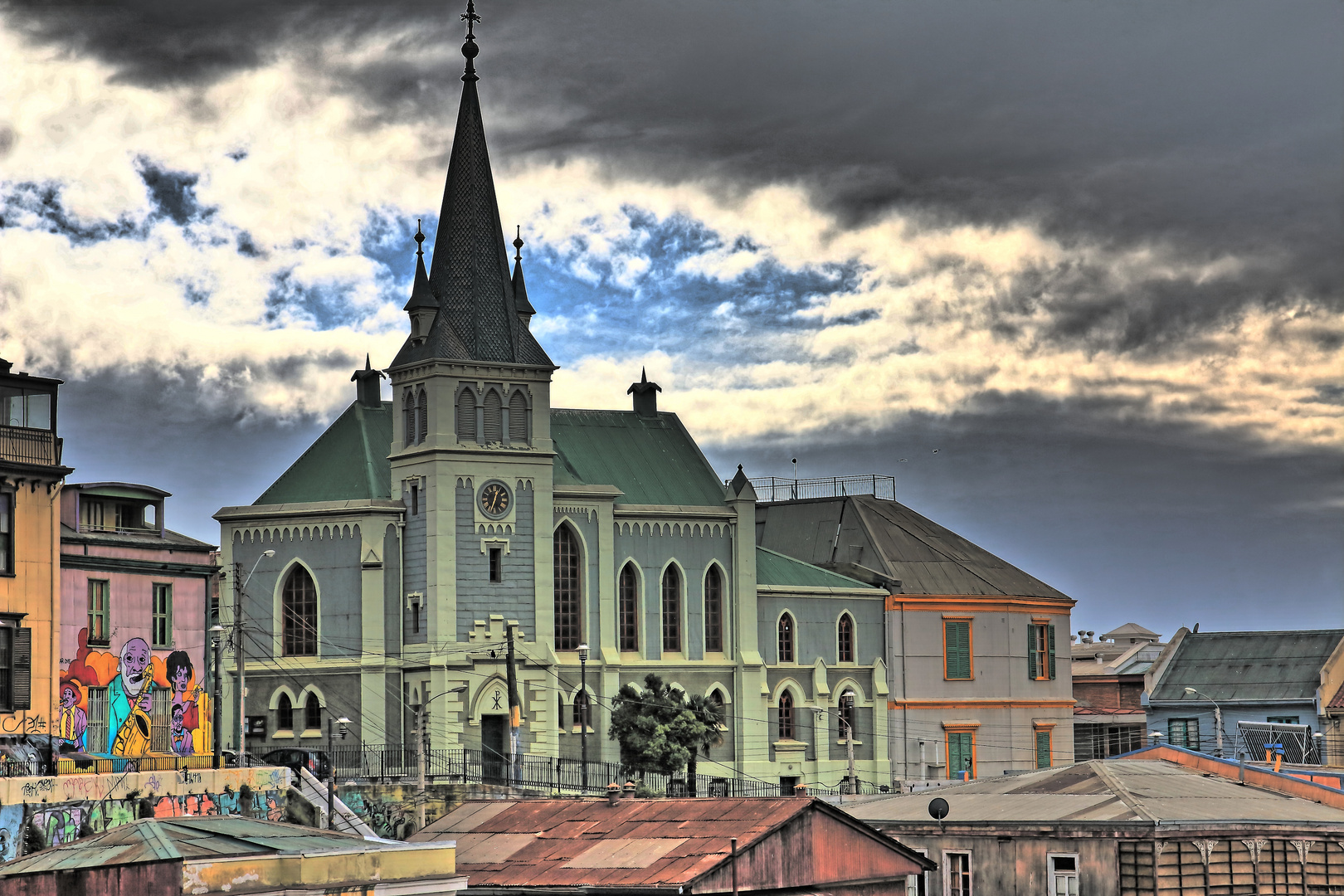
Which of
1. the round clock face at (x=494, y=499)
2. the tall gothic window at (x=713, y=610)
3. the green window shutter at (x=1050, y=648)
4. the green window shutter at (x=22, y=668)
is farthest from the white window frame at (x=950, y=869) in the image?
the green window shutter at (x=1050, y=648)

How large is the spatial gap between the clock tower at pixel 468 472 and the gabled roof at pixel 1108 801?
839 inches

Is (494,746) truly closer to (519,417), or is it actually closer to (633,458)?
(519,417)

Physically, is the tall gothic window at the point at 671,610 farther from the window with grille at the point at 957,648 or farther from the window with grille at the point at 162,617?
the window with grille at the point at 162,617

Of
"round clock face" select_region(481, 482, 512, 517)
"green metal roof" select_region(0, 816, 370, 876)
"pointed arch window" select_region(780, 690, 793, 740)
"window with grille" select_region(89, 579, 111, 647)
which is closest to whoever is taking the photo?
"green metal roof" select_region(0, 816, 370, 876)

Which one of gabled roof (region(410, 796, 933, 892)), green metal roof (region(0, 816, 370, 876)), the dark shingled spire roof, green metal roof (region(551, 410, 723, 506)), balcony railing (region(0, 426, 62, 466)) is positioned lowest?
gabled roof (region(410, 796, 933, 892))

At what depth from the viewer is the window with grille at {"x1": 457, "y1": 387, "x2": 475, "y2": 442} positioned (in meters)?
83.1

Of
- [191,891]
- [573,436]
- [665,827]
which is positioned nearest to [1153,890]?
[665,827]

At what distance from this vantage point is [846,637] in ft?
302

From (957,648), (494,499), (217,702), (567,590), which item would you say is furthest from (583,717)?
(957,648)

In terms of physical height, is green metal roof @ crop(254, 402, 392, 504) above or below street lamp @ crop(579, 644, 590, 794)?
above

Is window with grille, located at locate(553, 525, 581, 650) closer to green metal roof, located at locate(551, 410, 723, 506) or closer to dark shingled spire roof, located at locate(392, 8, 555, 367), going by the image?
green metal roof, located at locate(551, 410, 723, 506)

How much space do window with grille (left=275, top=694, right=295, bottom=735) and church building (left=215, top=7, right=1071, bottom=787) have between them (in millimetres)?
92

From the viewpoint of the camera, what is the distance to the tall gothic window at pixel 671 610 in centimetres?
8769

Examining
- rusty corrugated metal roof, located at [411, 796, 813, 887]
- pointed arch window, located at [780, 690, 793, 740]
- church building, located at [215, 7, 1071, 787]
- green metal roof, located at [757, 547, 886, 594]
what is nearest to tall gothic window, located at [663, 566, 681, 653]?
church building, located at [215, 7, 1071, 787]
